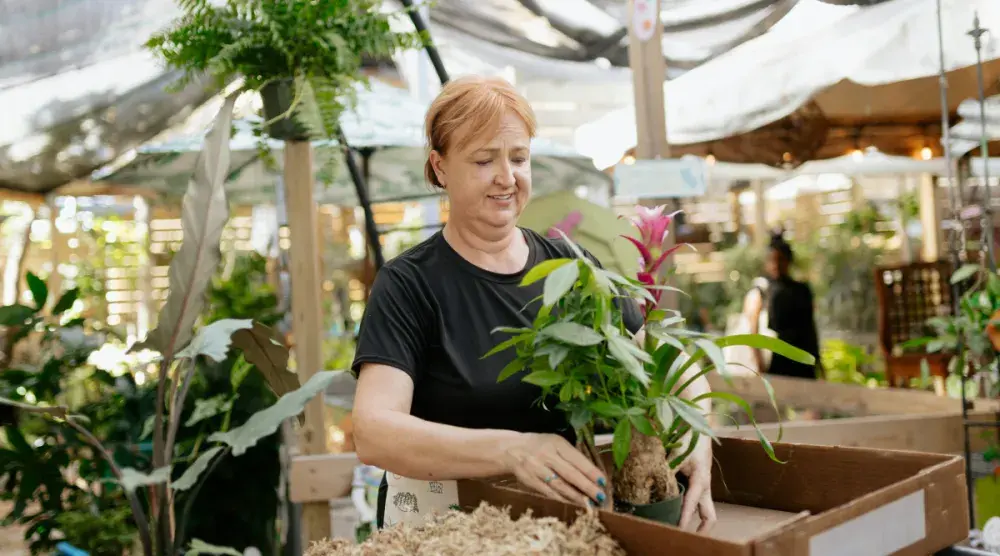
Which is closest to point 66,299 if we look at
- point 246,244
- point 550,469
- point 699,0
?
point 550,469

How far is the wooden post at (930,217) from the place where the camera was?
6.36 meters

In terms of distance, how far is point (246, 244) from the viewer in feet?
30.1

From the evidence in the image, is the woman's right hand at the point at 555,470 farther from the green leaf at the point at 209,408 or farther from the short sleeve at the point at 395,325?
the green leaf at the point at 209,408

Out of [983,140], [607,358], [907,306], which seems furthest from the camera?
[907,306]

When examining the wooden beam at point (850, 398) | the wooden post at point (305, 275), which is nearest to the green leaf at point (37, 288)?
the wooden post at point (305, 275)

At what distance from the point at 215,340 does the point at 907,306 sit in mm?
4186

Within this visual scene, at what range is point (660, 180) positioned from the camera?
223 cm

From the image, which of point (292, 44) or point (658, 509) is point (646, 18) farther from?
point (658, 509)

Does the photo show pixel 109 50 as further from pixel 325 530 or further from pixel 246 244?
pixel 246 244

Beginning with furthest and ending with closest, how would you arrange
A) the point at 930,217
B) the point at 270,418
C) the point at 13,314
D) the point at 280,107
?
the point at 930,217
the point at 13,314
the point at 280,107
the point at 270,418

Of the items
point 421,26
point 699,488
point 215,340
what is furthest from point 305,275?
point 699,488

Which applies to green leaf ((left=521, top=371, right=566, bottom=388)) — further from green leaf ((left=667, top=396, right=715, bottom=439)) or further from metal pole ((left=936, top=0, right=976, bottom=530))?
metal pole ((left=936, top=0, right=976, bottom=530))

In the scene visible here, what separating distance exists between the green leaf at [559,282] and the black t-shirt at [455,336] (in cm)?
37

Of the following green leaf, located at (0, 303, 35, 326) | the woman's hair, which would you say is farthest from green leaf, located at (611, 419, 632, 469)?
the woman's hair
